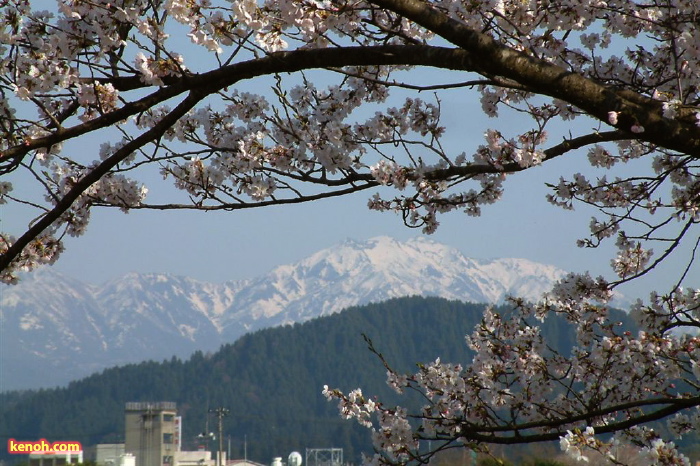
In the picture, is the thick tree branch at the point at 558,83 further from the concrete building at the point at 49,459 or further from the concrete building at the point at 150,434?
the concrete building at the point at 150,434

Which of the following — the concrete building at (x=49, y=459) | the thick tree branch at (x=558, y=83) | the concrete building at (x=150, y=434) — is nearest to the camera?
the thick tree branch at (x=558, y=83)

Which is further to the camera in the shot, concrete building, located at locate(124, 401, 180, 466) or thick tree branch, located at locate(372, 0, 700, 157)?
concrete building, located at locate(124, 401, 180, 466)

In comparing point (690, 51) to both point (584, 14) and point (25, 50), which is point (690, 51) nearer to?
point (584, 14)

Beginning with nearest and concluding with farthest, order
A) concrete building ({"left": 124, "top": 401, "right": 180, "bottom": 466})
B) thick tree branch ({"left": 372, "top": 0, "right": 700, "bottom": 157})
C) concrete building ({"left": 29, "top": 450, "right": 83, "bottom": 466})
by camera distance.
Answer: thick tree branch ({"left": 372, "top": 0, "right": 700, "bottom": 157}), concrete building ({"left": 29, "top": 450, "right": 83, "bottom": 466}), concrete building ({"left": 124, "top": 401, "right": 180, "bottom": 466})

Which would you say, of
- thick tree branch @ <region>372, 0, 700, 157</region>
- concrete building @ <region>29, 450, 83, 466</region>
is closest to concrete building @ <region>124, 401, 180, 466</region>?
concrete building @ <region>29, 450, 83, 466</region>

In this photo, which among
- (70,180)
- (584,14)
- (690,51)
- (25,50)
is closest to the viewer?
(25,50)

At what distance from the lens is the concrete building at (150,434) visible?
111 meters

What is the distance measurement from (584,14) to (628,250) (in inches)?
107

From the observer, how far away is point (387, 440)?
635cm

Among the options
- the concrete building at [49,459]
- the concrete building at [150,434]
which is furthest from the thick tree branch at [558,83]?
the concrete building at [150,434]

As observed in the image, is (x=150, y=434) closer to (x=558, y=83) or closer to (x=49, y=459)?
(x=49, y=459)

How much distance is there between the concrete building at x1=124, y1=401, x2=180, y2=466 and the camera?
11119 cm

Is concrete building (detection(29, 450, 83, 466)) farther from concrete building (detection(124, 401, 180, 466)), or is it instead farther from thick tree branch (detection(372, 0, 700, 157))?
thick tree branch (detection(372, 0, 700, 157))

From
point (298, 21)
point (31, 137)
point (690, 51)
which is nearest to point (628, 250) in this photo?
point (690, 51)
